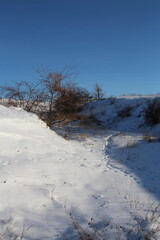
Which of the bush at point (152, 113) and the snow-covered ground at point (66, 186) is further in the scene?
the bush at point (152, 113)

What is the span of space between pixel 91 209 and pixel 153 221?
1.14 m

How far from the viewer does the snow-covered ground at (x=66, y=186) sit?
332cm

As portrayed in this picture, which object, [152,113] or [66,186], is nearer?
[66,186]

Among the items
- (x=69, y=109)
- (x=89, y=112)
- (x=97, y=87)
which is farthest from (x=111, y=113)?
(x=97, y=87)

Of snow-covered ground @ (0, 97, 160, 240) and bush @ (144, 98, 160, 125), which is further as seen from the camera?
bush @ (144, 98, 160, 125)

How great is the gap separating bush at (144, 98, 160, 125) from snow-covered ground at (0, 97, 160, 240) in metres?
4.40

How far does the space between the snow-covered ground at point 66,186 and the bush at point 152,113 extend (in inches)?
173

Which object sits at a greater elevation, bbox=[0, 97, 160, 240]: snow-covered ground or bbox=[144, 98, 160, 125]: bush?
bbox=[144, 98, 160, 125]: bush

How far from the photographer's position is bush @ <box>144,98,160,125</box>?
45.1 ft

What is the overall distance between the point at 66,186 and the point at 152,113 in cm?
1051

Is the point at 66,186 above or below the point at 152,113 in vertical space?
below

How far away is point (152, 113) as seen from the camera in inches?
556

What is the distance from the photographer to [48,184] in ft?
15.6

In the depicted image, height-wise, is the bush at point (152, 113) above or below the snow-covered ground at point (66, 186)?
above
